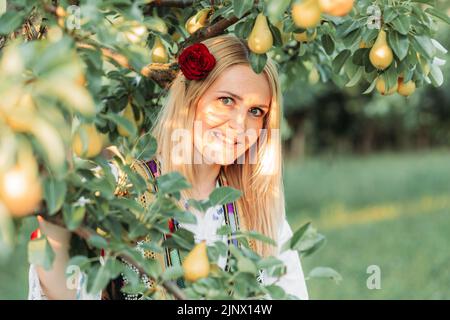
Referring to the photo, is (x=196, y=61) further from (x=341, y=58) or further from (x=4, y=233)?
(x=4, y=233)

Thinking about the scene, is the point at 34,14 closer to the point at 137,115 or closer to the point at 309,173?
the point at 137,115

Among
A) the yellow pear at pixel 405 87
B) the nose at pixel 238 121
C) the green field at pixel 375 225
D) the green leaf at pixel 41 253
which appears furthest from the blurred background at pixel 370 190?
the nose at pixel 238 121

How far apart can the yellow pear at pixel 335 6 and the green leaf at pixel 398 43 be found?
1.14 ft

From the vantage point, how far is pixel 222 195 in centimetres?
143

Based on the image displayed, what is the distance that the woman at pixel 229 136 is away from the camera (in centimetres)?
198

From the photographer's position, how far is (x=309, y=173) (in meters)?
11.7

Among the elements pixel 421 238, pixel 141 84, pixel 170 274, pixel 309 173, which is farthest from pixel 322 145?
pixel 170 274

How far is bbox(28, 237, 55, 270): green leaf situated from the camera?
4.12 feet

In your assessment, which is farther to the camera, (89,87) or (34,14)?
(34,14)

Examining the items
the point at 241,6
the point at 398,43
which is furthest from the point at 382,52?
the point at 241,6

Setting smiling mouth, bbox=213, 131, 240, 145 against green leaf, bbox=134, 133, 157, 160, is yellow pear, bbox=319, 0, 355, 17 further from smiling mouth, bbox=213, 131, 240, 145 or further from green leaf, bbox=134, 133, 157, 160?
smiling mouth, bbox=213, 131, 240, 145

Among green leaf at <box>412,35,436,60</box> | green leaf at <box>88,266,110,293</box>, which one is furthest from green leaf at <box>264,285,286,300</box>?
green leaf at <box>412,35,436,60</box>

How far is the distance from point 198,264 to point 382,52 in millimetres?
749

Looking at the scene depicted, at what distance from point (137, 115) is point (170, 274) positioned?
99 cm
